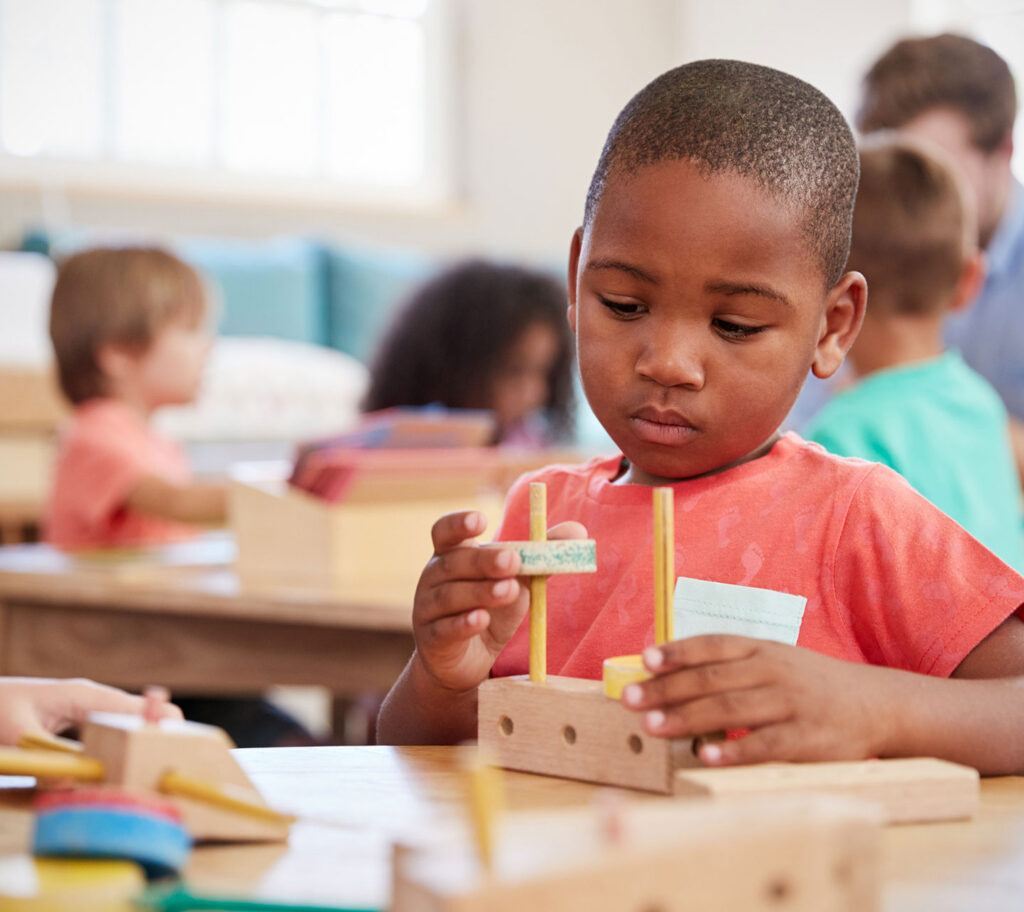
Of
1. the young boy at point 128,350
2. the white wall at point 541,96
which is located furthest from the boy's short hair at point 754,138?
the white wall at point 541,96

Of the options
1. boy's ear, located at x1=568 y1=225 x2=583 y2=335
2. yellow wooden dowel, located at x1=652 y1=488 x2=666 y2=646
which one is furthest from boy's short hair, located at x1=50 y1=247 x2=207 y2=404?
yellow wooden dowel, located at x1=652 y1=488 x2=666 y2=646

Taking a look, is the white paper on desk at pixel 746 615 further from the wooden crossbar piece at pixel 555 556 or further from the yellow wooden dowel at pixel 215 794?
the yellow wooden dowel at pixel 215 794

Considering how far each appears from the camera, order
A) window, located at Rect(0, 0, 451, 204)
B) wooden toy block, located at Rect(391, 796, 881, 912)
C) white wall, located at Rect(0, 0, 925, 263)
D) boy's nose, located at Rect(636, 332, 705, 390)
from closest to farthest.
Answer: wooden toy block, located at Rect(391, 796, 881, 912), boy's nose, located at Rect(636, 332, 705, 390), window, located at Rect(0, 0, 451, 204), white wall, located at Rect(0, 0, 925, 263)

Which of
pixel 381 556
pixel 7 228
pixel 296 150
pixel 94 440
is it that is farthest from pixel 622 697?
pixel 296 150

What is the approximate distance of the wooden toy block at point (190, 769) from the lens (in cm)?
57

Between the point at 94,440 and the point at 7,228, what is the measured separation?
8.90ft

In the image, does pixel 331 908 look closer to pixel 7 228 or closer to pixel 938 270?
pixel 938 270

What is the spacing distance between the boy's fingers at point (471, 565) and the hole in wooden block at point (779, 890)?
32 cm

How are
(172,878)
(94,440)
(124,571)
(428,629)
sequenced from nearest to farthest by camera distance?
1. (172,878)
2. (428,629)
3. (124,571)
4. (94,440)

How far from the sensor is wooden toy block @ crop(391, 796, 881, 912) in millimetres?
402

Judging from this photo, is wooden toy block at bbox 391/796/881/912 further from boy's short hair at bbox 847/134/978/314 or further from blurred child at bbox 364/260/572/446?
blurred child at bbox 364/260/572/446

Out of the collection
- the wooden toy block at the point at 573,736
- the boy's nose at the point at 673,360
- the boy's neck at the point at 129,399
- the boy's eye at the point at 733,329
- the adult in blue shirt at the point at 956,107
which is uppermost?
the adult in blue shirt at the point at 956,107

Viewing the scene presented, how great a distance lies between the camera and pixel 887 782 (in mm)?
628

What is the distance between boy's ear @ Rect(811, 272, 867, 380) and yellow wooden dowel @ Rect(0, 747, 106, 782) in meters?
0.57
